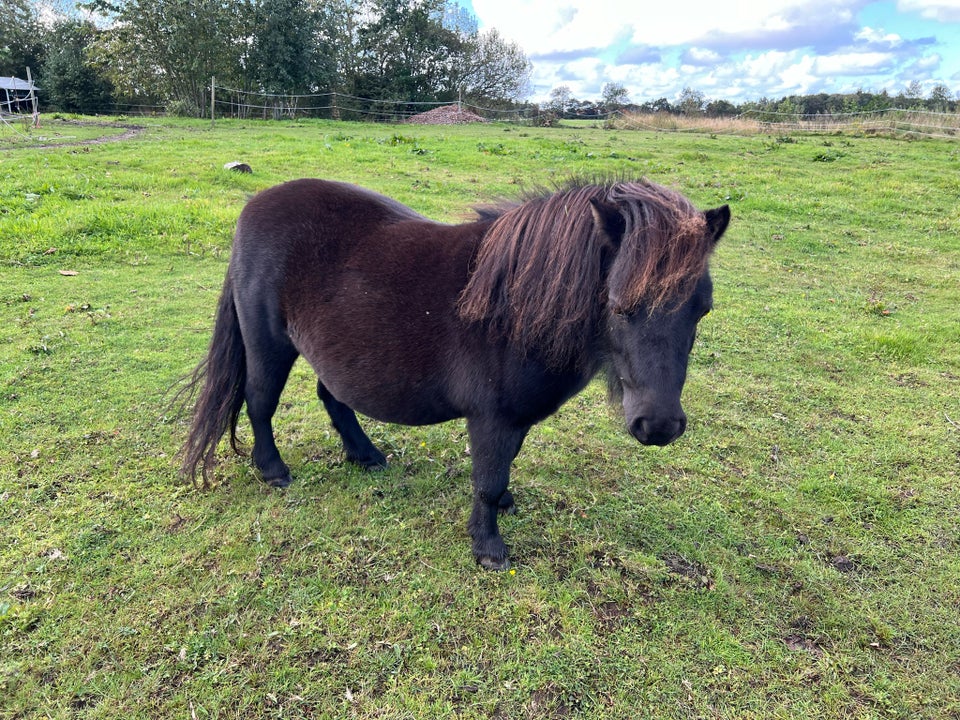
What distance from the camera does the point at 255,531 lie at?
3.21 meters

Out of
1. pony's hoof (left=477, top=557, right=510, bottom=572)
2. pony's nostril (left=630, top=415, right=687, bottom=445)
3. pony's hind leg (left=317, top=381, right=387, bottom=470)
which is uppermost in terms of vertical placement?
pony's nostril (left=630, top=415, right=687, bottom=445)

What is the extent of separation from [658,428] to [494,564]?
1.38 meters

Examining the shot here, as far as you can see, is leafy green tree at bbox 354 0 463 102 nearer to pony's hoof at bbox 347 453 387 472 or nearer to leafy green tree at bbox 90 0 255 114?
leafy green tree at bbox 90 0 255 114

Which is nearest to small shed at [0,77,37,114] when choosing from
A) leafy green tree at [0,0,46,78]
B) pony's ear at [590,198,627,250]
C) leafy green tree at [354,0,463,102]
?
leafy green tree at [0,0,46,78]

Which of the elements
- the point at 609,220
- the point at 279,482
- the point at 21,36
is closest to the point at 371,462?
the point at 279,482

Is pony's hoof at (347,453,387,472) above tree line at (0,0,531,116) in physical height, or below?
below

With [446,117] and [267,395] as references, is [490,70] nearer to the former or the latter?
[446,117]

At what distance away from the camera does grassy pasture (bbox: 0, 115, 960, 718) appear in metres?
2.39

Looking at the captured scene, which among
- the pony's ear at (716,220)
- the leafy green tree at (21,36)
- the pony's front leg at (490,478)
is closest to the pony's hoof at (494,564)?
the pony's front leg at (490,478)

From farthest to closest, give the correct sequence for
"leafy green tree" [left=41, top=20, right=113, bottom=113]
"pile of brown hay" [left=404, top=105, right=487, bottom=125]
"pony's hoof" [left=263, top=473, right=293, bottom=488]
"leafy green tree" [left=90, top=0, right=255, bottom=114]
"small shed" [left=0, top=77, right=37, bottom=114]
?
"leafy green tree" [left=41, top=20, right=113, bottom=113] → "pile of brown hay" [left=404, top=105, right=487, bottom=125] → "small shed" [left=0, top=77, right=37, bottom=114] → "leafy green tree" [left=90, top=0, right=255, bottom=114] → "pony's hoof" [left=263, top=473, right=293, bottom=488]

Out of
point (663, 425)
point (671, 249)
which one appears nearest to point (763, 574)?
point (663, 425)

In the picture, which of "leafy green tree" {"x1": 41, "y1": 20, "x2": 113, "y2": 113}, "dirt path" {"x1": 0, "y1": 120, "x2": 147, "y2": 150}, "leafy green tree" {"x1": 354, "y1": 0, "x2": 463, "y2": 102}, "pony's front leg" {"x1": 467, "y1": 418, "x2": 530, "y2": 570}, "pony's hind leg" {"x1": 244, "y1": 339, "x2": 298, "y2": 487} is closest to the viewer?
"pony's front leg" {"x1": 467, "y1": 418, "x2": 530, "y2": 570}

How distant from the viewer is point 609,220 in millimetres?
2236

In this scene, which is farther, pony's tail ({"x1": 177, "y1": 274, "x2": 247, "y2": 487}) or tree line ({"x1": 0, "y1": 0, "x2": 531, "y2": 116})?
tree line ({"x1": 0, "y1": 0, "x2": 531, "y2": 116})
